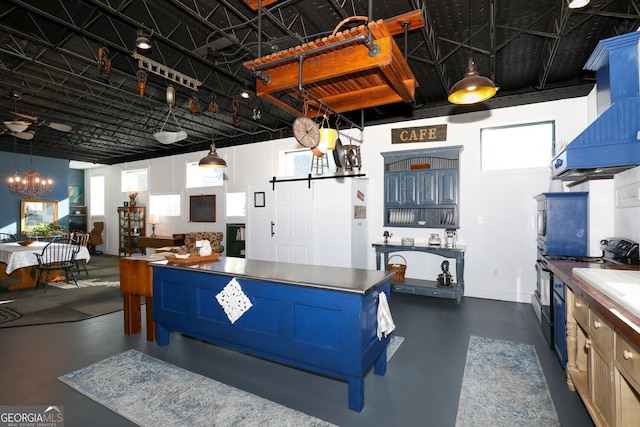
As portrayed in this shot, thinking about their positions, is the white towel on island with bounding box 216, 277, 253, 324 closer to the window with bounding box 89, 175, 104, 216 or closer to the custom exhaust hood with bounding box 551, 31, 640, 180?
the custom exhaust hood with bounding box 551, 31, 640, 180

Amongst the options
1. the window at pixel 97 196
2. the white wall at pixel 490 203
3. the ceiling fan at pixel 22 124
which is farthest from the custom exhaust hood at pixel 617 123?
the window at pixel 97 196

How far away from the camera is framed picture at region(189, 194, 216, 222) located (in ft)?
30.5

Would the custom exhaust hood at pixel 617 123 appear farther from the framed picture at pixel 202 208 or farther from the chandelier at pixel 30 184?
the chandelier at pixel 30 184

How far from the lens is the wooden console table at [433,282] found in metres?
5.28

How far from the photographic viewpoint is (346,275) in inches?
111

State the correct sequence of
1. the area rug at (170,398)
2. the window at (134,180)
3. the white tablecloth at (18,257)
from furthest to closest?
the window at (134,180) < the white tablecloth at (18,257) < the area rug at (170,398)

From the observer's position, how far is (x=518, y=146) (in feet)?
18.1

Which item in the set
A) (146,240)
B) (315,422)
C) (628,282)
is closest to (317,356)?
(315,422)

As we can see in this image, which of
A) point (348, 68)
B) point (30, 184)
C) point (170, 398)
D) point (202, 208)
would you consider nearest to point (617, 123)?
point (348, 68)

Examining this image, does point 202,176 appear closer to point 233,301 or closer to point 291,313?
point 233,301

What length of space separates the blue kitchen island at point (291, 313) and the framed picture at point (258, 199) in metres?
3.73

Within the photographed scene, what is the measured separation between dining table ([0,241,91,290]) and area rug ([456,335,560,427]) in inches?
301

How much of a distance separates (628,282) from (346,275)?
1.96m

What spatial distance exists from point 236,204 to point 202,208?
Answer: 1.30 meters
